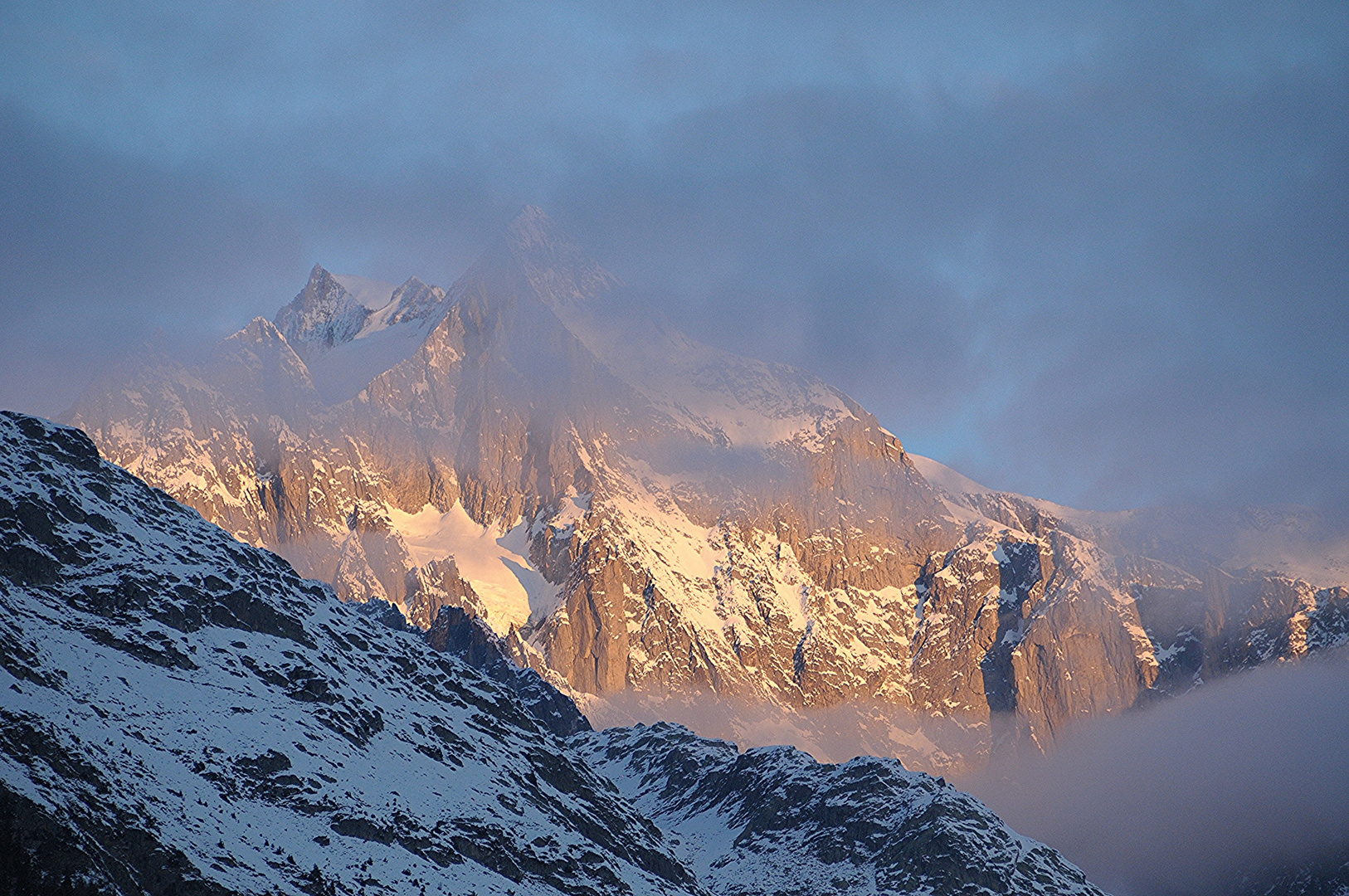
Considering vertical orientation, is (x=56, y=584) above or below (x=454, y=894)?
above

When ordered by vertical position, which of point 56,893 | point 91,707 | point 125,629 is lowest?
point 56,893

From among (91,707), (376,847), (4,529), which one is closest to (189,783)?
(91,707)

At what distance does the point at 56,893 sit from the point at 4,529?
62545mm

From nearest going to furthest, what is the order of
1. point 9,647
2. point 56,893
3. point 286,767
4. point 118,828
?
1. point 56,893
2. point 118,828
3. point 9,647
4. point 286,767

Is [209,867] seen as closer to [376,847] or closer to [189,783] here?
[189,783]

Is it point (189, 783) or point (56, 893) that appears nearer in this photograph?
point (56, 893)

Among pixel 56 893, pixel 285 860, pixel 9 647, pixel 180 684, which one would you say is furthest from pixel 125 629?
pixel 56 893

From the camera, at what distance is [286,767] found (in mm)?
195750

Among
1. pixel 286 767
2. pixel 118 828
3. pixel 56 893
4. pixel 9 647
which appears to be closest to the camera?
pixel 56 893

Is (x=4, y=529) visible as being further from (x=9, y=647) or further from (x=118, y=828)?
(x=118, y=828)

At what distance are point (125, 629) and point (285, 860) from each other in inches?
1440

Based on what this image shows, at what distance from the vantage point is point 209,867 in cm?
16800

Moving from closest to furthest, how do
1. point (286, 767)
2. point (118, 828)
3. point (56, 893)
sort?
point (56, 893) → point (118, 828) → point (286, 767)

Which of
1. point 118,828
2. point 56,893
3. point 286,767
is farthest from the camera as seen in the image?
point 286,767
